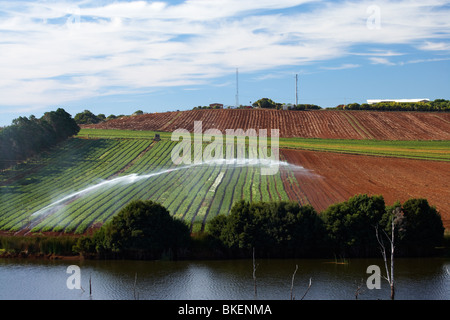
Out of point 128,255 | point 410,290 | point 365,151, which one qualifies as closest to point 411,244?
point 410,290

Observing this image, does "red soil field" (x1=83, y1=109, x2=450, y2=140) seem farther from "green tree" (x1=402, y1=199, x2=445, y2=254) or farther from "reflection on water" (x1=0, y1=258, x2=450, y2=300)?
"reflection on water" (x1=0, y1=258, x2=450, y2=300)

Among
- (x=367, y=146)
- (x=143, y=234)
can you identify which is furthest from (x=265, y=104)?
(x=143, y=234)

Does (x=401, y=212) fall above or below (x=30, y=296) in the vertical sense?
above

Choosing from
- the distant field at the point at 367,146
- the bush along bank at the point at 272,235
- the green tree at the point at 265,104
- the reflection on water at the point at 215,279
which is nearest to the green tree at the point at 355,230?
the bush along bank at the point at 272,235

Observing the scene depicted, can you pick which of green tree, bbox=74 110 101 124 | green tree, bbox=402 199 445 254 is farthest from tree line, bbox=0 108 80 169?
green tree, bbox=402 199 445 254

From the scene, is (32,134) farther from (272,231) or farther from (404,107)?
(404,107)

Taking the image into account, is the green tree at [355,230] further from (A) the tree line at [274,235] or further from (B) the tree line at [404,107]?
(B) the tree line at [404,107]
